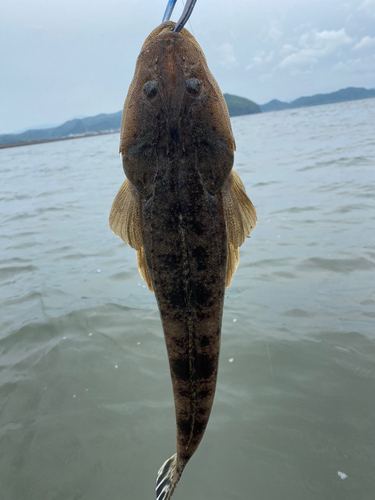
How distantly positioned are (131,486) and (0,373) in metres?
2.21

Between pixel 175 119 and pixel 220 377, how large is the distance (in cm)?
284

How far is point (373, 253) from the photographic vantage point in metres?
5.74

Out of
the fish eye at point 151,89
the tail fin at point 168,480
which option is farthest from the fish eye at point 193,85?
the tail fin at point 168,480

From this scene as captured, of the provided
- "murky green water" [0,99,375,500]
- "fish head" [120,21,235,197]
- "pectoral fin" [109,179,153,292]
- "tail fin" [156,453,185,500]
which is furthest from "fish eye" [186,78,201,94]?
"murky green water" [0,99,375,500]

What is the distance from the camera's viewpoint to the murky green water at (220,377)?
2900 mm

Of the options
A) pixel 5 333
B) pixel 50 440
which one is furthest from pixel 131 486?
pixel 5 333

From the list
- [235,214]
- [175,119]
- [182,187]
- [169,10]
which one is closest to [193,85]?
[175,119]

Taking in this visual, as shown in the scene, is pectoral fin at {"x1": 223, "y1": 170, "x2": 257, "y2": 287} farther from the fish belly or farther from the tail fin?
the tail fin

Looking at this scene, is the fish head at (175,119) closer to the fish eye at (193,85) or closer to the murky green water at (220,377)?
the fish eye at (193,85)

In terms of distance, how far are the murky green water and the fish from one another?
5.06 ft

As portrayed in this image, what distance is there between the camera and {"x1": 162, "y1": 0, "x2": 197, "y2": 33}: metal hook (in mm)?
1617

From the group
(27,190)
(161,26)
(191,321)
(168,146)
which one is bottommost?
(27,190)

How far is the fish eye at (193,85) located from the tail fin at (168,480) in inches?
92.1

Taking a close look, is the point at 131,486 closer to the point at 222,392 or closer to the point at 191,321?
the point at 222,392
